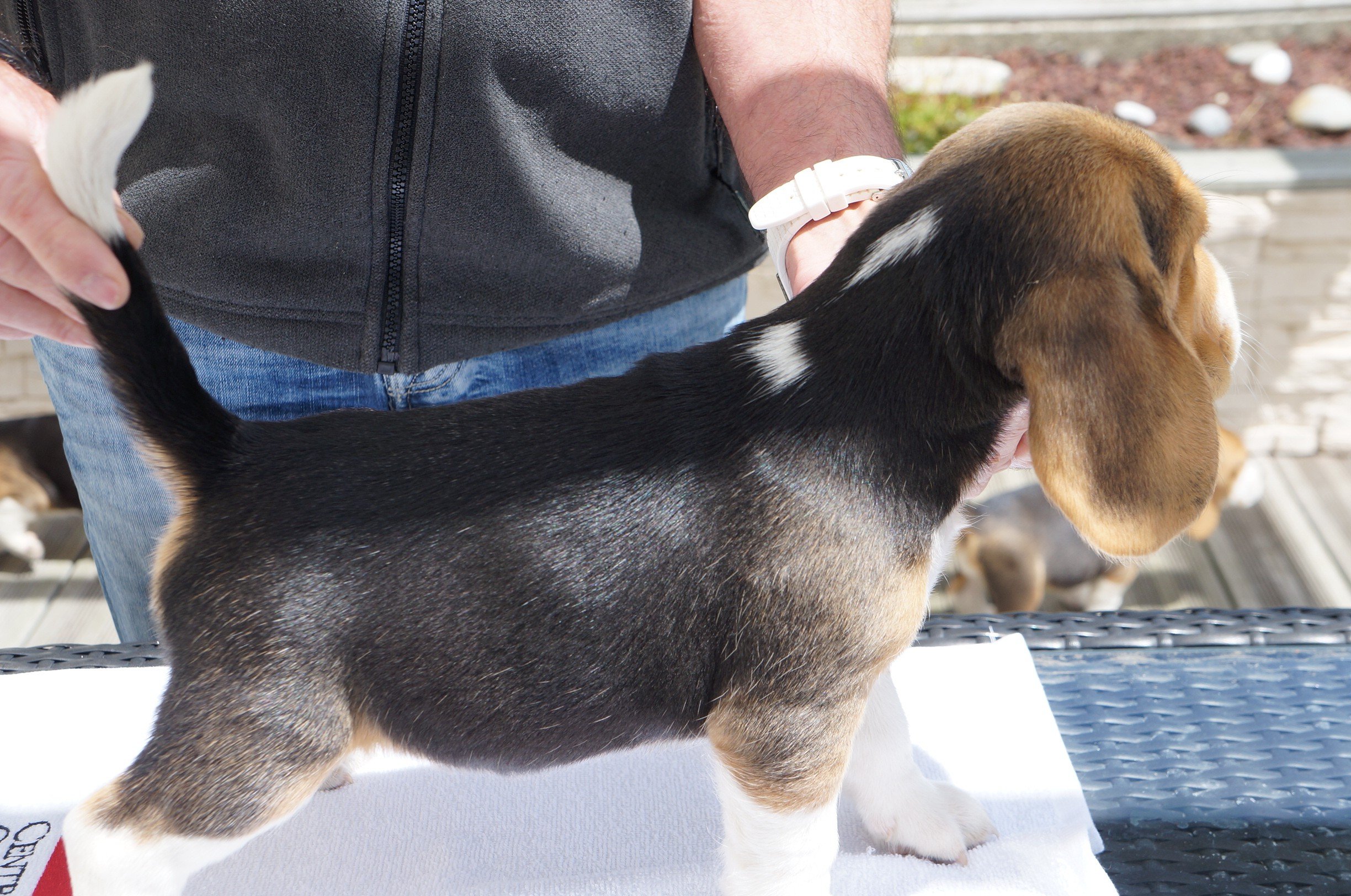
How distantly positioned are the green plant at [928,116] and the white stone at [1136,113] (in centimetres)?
52

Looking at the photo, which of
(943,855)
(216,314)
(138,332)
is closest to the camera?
(138,332)

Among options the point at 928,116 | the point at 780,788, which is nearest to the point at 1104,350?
the point at 780,788

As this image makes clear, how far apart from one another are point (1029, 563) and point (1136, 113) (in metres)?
2.36

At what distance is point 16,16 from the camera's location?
1543 millimetres

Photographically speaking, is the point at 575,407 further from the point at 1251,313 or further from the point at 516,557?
the point at 1251,313

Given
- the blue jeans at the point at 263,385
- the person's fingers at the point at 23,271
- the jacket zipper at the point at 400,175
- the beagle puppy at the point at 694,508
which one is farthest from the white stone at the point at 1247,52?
the person's fingers at the point at 23,271

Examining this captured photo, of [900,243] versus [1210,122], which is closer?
[900,243]

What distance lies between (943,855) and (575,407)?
0.79m

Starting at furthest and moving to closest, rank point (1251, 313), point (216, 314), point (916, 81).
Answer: point (916, 81)
point (1251, 313)
point (216, 314)

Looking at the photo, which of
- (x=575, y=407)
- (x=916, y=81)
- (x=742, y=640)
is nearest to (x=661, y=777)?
(x=742, y=640)

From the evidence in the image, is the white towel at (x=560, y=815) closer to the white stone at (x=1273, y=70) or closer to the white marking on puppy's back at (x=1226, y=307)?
the white marking on puppy's back at (x=1226, y=307)

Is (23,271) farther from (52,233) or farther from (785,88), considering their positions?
(785,88)

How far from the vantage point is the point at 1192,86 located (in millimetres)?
4887

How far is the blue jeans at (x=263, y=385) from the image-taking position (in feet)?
5.51
